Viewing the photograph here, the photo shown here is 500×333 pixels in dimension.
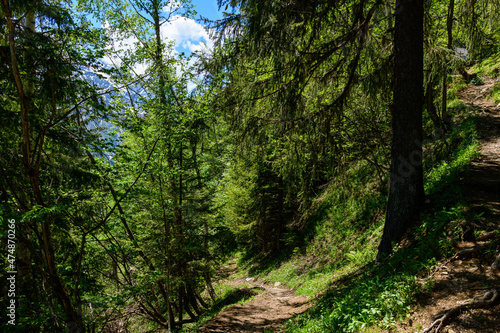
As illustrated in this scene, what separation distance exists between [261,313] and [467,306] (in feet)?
21.7

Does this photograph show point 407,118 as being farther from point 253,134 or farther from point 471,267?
point 253,134

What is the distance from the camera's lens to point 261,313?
8430 millimetres

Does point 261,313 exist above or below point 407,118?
below

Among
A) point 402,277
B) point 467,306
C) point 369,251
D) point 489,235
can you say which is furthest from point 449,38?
point 467,306

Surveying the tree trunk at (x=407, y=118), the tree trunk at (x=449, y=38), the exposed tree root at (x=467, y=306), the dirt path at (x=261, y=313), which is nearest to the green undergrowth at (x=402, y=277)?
the tree trunk at (x=407, y=118)

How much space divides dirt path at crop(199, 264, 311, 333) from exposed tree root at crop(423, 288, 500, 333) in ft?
13.7

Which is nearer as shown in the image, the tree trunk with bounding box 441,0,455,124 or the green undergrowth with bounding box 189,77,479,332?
the green undergrowth with bounding box 189,77,479,332

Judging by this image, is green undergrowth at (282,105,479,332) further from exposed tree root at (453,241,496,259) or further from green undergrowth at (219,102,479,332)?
exposed tree root at (453,241,496,259)

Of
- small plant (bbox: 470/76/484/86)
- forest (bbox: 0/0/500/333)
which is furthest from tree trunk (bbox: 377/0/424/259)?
small plant (bbox: 470/76/484/86)

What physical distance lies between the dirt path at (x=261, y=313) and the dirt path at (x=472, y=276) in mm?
3949

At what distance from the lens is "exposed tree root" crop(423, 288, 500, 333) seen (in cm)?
298

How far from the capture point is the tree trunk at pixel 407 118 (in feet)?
15.2

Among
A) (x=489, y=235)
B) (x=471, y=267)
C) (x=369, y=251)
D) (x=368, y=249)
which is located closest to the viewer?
(x=471, y=267)

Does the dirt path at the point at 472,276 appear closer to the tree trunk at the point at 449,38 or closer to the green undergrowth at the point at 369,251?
the green undergrowth at the point at 369,251
